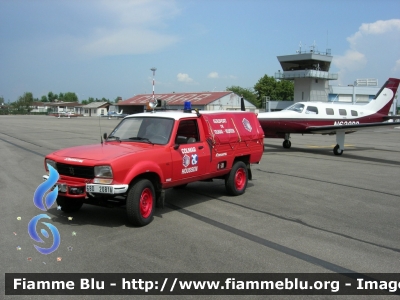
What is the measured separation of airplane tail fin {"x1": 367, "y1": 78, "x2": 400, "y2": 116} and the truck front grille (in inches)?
829

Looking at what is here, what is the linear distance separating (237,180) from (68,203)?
13.3 ft

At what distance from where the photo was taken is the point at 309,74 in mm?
76188

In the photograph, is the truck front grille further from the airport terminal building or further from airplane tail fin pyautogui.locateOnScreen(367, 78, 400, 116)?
the airport terminal building

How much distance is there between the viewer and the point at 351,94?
8606 centimetres

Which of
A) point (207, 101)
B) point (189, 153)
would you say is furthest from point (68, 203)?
point (207, 101)

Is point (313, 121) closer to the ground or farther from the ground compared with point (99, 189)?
farther from the ground

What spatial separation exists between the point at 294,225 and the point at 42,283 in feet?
14.0

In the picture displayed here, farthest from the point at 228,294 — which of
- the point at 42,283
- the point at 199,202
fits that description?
the point at 199,202

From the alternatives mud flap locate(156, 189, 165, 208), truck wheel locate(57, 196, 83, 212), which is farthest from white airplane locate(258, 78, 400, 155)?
truck wheel locate(57, 196, 83, 212)

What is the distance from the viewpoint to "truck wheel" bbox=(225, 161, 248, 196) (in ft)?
29.7

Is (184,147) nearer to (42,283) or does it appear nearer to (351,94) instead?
(42,283)

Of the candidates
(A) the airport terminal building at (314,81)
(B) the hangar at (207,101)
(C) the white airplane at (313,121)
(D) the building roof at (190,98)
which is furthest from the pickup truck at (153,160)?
(A) the airport terminal building at (314,81)

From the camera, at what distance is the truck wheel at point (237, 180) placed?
356 inches

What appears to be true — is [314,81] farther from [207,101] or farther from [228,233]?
[228,233]
